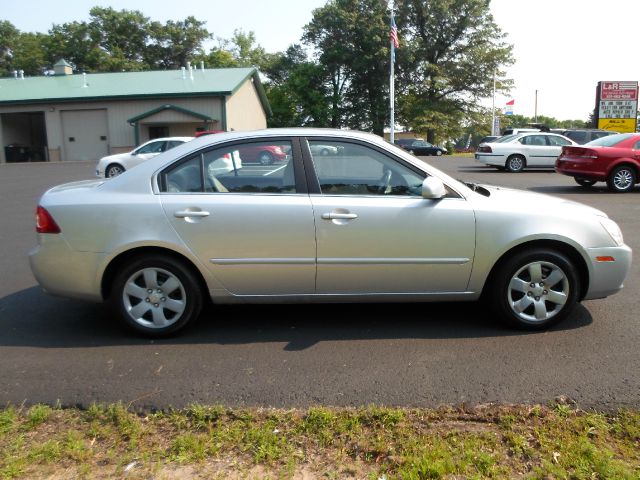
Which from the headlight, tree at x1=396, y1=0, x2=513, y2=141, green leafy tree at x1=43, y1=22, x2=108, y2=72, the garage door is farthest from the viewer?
green leafy tree at x1=43, y1=22, x2=108, y2=72

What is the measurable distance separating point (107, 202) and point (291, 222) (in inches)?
56.0

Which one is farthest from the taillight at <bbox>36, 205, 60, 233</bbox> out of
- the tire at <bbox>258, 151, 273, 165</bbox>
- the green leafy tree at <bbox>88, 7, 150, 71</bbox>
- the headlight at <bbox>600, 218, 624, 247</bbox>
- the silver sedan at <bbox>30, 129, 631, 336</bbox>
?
the green leafy tree at <bbox>88, 7, 150, 71</bbox>

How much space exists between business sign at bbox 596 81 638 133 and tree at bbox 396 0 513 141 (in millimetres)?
22756

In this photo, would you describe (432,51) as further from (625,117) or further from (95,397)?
(95,397)

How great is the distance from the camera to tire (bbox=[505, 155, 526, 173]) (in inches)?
840

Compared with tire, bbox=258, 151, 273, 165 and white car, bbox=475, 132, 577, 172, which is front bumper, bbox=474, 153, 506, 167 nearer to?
white car, bbox=475, 132, 577, 172

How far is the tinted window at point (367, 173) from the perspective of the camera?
4371mm

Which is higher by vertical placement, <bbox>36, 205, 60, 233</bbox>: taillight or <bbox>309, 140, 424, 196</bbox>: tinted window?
<bbox>309, 140, 424, 196</bbox>: tinted window

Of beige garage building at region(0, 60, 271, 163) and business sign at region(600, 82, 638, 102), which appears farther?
beige garage building at region(0, 60, 271, 163)

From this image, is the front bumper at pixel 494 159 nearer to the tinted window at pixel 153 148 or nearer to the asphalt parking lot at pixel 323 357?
the tinted window at pixel 153 148

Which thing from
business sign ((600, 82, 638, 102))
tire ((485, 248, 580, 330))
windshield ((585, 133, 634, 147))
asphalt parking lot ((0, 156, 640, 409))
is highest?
business sign ((600, 82, 638, 102))

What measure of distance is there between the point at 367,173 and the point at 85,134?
1443 inches

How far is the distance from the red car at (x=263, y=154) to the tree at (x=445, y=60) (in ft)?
165

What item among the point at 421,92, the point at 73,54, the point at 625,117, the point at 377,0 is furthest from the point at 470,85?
the point at 73,54
